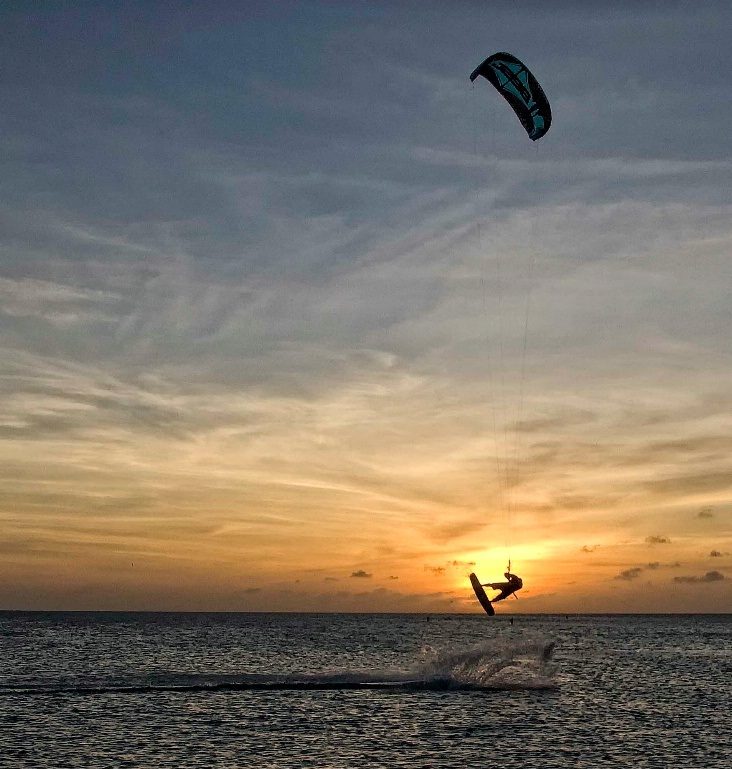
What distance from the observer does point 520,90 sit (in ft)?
115

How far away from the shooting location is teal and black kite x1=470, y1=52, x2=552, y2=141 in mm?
34531

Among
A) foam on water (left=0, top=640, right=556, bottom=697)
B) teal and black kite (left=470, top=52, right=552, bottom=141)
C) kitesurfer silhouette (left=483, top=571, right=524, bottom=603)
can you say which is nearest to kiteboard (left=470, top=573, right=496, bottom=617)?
kitesurfer silhouette (left=483, top=571, right=524, bottom=603)

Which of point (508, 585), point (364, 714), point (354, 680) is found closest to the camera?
point (508, 585)

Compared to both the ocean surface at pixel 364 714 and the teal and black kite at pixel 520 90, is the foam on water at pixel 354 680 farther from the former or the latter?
the teal and black kite at pixel 520 90

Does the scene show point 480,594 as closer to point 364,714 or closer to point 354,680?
point 364,714

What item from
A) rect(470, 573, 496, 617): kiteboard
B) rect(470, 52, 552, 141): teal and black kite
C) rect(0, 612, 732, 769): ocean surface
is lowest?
rect(0, 612, 732, 769): ocean surface

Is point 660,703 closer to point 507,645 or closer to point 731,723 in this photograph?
point 731,723

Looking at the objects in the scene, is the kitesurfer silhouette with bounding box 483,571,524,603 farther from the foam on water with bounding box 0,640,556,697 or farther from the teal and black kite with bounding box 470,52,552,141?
the foam on water with bounding box 0,640,556,697

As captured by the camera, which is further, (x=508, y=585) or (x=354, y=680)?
(x=354, y=680)

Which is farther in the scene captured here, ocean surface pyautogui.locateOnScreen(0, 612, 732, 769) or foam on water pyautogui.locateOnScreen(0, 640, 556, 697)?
foam on water pyautogui.locateOnScreen(0, 640, 556, 697)

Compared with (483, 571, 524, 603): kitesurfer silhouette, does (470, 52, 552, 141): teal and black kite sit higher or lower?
higher

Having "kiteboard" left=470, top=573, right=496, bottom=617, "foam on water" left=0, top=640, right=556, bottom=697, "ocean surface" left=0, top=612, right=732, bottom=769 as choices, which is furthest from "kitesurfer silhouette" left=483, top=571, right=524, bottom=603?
"foam on water" left=0, top=640, right=556, bottom=697

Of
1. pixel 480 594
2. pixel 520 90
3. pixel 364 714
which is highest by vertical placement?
pixel 520 90

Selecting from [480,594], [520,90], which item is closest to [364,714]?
[480,594]
